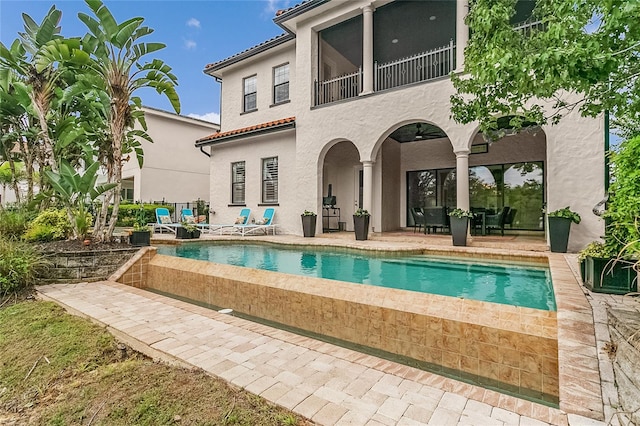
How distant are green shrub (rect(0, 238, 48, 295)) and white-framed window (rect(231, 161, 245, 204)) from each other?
9.60 meters

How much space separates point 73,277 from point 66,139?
3.17 meters

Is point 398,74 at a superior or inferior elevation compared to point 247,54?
inferior

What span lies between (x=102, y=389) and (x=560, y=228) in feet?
31.3

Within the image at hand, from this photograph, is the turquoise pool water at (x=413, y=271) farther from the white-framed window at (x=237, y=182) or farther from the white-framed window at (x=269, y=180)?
the white-framed window at (x=237, y=182)

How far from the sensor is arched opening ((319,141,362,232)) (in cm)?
1527

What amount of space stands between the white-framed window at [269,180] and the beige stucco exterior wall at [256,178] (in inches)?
7.2

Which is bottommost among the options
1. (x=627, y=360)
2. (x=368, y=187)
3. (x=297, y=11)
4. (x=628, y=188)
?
(x=627, y=360)

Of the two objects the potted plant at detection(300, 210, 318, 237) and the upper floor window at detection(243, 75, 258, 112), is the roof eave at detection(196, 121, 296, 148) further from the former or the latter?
the potted plant at detection(300, 210, 318, 237)

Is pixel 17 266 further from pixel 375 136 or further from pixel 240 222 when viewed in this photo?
pixel 375 136

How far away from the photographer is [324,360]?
3076 mm

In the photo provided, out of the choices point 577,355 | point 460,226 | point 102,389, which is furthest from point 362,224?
point 102,389

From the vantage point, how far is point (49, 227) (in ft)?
25.6

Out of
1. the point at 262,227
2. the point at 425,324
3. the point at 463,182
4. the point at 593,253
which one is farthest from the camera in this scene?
the point at 262,227

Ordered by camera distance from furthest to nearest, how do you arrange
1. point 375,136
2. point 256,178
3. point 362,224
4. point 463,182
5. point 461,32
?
point 256,178 < point 375,136 < point 362,224 < point 461,32 < point 463,182
